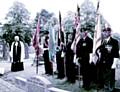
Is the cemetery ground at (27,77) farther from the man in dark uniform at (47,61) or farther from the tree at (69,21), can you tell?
the tree at (69,21)

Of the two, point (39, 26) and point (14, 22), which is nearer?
point (39, 26)

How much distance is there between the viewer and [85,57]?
6.25 metres

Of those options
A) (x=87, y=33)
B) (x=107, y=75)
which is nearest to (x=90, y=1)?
(x=87, y=33)

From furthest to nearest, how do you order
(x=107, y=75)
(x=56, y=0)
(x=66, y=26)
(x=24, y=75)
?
(x=24, y=75), (x=56, y=0), (x=66, y=26), (x=107, y=75)

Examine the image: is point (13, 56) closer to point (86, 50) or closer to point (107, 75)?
point (86, 50)

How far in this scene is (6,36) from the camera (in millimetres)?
8555

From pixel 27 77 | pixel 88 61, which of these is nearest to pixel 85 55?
pixel 88 61

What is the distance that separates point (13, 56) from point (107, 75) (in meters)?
3.46

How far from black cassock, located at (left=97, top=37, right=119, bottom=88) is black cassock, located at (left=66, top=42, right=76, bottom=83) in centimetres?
73

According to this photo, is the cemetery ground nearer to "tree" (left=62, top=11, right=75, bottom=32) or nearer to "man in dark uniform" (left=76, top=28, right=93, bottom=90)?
"man in dark uniform" (left=76, top=28, right=93, bottom=90)

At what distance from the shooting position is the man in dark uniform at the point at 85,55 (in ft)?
20.1

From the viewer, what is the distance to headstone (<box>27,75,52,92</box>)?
7.13 meters

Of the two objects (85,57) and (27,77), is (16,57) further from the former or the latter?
(85,57)

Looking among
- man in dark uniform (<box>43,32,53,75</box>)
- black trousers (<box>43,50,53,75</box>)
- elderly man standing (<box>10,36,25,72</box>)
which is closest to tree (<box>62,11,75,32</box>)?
man in dark uniform (<box>43,32,53,75</box>)
